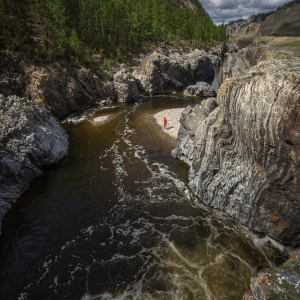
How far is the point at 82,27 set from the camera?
62125 mm

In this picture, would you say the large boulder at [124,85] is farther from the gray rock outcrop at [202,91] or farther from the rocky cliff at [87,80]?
the gray rock outcrop at [202,91]

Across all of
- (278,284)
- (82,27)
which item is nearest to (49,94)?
(82,27)

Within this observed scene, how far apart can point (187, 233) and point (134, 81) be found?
160 feet

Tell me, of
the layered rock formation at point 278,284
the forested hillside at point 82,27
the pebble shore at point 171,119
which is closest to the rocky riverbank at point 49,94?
the forested hillside at point 82,27

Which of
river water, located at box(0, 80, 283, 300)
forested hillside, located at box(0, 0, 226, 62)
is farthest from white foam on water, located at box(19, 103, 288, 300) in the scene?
forested hillside, located at box(0, 0, 226, 62)

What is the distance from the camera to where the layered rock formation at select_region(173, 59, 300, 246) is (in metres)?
12.8

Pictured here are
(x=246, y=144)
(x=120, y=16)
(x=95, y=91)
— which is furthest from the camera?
(x=120, y=16)

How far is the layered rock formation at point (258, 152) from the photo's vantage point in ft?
42.0

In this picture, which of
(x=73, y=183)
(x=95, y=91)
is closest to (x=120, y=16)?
(x=95, y=91)

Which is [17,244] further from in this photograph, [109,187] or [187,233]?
[187,233]

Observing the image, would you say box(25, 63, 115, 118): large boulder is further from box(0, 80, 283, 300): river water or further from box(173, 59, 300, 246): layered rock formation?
box(173, 59, 300, 246): layered rock formation

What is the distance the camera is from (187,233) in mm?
17484

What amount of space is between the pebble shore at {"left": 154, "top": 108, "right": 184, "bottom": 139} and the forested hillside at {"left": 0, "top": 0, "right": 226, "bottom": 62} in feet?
92.5

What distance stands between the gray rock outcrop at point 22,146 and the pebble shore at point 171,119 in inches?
723
